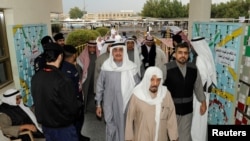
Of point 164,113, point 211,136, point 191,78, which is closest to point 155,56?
point 191,78

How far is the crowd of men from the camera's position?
2.06m

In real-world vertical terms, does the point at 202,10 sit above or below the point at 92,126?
above

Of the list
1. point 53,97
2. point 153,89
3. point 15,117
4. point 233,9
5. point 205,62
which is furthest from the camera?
point 233,9

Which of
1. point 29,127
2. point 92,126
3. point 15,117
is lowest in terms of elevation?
point 92,126

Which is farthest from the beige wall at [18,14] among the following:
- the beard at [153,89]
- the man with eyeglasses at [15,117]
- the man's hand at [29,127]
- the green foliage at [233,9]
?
the green foliage at [233,9]

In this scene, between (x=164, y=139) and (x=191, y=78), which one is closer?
(x=164, y=139)

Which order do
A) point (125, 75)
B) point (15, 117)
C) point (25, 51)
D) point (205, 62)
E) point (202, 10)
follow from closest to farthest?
1. point (15, 117)
2. point (125, 75)
3. point (205, 62)
4. point (25, 51)
5. point (202, 10)

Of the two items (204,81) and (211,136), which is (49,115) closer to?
(211,136)

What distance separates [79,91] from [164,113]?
1.39m

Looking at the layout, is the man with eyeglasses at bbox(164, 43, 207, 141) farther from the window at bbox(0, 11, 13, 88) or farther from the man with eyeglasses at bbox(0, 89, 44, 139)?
the window at bbox(0, 11, 13, 88)

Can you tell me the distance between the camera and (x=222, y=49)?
306 cm

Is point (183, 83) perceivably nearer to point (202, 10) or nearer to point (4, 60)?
point (4, 60)

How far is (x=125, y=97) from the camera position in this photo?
9.18 ft

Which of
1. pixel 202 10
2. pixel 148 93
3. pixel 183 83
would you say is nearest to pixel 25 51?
pixel 148 93
